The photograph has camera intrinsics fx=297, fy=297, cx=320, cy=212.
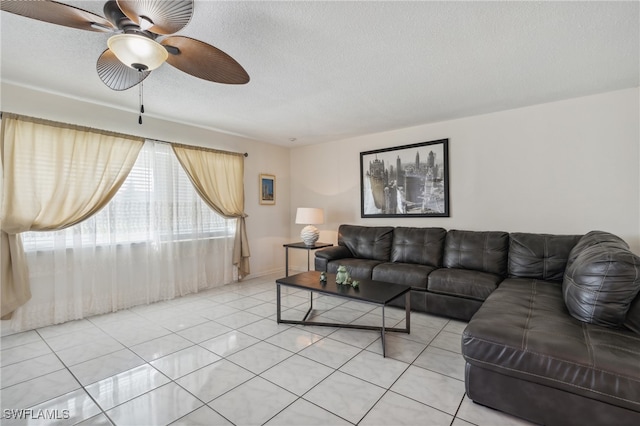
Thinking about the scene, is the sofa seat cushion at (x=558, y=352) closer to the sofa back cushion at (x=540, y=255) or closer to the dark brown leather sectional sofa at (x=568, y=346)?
the dark brown leather sectional sofa at (x=568, y=346)

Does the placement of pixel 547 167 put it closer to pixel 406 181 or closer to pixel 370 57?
pixel 406 181

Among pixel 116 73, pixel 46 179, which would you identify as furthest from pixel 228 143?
pixel 116 73

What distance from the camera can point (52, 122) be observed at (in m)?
2.98

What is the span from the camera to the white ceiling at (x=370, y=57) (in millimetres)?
1812

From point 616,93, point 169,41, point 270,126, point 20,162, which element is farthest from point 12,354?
point 616,93

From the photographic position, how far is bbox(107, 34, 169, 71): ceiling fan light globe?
1.47 meters

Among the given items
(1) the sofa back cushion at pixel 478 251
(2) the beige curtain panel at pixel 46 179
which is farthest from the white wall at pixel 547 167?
(2) the beige curtain panel at pixel 46 179

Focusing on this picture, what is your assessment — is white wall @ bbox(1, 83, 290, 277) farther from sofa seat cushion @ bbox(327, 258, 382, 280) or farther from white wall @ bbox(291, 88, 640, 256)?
white wall @ bbox(291, 88, 640, 256)

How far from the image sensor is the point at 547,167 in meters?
3.36

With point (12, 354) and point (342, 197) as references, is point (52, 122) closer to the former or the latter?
point (12, 354)

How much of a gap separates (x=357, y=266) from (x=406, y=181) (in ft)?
4.88

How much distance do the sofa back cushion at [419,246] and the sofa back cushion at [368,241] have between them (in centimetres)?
11

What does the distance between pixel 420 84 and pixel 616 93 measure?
203 centimetres

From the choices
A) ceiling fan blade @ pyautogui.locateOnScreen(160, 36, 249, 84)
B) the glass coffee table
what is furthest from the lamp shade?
ceiling fan blade @ pyautogui.locateOnScreen(160, 36, 249, 84)
